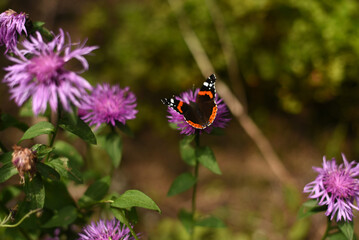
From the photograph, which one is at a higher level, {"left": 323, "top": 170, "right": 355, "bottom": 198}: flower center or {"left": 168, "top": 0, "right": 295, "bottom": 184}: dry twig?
{"left": 168, "top": 0, "right": 295, "bottom": 184}: dry twig

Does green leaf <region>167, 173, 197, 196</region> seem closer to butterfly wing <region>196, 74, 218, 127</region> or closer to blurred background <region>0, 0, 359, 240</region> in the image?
butterfly wing <region>196, 74, 218, 127</region>

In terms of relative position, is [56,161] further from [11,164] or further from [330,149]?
[330,149]

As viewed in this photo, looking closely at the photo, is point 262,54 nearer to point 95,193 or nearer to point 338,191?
point 338,191

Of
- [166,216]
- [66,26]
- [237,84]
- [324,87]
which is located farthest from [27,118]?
[324,87]

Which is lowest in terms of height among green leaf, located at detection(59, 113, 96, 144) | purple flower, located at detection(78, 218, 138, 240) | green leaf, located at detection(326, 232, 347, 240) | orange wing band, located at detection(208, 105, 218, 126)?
purple flower, located at detection(78, 218, 138, 240)

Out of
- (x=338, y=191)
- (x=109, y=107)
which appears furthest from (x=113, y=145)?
(x=338, y=191)

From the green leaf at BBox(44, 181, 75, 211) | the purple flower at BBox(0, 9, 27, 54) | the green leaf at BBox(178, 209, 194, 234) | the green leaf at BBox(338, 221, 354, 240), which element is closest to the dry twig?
the green leaf at BBox(178, 209, 194, 234)

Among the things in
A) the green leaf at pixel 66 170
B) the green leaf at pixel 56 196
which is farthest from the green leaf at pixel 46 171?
the green leaf at pixel 56 196
